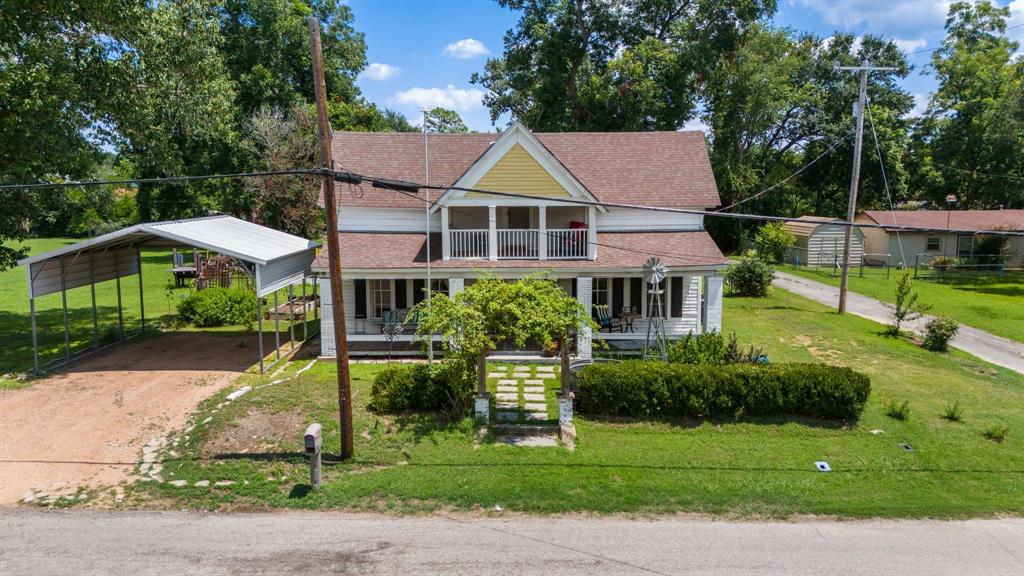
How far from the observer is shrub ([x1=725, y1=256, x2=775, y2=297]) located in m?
29.1

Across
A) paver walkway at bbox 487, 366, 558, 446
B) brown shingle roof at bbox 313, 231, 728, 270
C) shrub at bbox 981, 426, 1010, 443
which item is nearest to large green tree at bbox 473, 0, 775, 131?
brown shingle roof at bbox 313, 231, 728, 270

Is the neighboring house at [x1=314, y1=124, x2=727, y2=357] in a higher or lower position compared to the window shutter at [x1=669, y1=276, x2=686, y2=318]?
higher

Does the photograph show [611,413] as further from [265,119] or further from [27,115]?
[265,119]

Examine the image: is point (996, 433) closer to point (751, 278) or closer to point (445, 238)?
point (445, 238)

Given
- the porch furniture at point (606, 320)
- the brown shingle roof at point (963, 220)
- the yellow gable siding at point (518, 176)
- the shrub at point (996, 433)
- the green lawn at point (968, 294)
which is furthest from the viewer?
the brown shingle roof at point (963, 220)

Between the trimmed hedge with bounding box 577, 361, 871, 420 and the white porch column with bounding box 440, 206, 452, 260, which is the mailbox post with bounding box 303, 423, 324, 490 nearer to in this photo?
the trimmed hedge with bounding box 577, 361, 871, 420

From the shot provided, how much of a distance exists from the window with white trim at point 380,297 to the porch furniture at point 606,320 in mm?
6942

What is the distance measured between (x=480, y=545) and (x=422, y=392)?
5143 mm

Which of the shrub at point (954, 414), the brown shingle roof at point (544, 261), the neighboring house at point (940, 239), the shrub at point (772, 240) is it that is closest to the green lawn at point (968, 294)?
the shrub at point (772, 240)

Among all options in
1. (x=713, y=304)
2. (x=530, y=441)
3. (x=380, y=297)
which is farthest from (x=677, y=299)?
(x=530, y=441)

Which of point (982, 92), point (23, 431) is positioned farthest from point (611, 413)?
point (982, 92)

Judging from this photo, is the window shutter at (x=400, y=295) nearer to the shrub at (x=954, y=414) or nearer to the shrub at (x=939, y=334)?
the shrub at (x=954, y=414)

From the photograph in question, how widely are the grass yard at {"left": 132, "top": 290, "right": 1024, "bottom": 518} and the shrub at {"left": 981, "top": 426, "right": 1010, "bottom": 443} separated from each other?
0.19 meters

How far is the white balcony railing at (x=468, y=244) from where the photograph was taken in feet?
64.2
